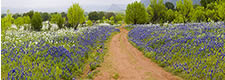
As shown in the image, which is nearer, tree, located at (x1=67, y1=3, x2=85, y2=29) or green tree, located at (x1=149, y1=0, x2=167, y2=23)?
tree, located at (x1=67, y1=3, x2=85, y2=29)

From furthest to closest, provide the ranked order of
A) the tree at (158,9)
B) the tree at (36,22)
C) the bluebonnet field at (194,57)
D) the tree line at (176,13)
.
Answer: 1. the tree at (36,22)
2. the tree at (158,9)
3. the tree line at (176,13)
4. the bluebonnet field at (194,57)

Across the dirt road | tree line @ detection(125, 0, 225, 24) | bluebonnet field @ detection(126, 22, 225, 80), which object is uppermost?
tree line @ detection(125, 0, 225, 24)

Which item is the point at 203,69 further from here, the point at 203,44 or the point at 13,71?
the point at 13,71

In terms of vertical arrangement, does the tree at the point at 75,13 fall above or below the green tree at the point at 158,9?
below

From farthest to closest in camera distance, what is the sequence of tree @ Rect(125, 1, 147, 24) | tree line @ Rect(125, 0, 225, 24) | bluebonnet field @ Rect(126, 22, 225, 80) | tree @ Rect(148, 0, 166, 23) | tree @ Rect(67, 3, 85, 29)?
tree @ Rect(148, 0, 166, 23), tree @ Rect(125, 1, 147, 24), tree line @ Rect(125, 0, 225, 24), tree @ Rect(67, 3, 85, 29), bluebonnet field @ Rect(126, 22, 225, 80)

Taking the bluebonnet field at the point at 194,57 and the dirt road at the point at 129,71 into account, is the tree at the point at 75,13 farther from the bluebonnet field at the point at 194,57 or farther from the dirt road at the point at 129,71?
the dirt road at the point at 129,71

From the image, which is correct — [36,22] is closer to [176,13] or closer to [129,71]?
[176,13]

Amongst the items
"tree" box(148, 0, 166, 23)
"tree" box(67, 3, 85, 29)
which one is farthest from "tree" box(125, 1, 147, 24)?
"tree" box(67, 3, 85, 29)

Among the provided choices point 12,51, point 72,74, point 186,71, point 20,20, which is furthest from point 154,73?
point 20,20

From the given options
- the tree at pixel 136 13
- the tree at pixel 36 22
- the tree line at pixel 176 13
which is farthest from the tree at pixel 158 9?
the tree at pixel 36 22

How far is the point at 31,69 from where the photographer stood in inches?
304

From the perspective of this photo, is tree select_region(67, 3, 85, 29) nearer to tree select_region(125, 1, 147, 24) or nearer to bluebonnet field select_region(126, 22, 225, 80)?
tree select_region(125, 1, 147, 24)

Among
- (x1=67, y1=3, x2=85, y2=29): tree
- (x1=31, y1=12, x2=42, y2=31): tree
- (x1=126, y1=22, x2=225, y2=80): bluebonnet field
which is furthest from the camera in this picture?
(x1=31, y1=12, x2=42, y2=31): tree

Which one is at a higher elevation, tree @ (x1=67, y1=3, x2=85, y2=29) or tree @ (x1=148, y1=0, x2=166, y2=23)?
tree @ (x1=148, y1=0, x2=166, y2=23)
